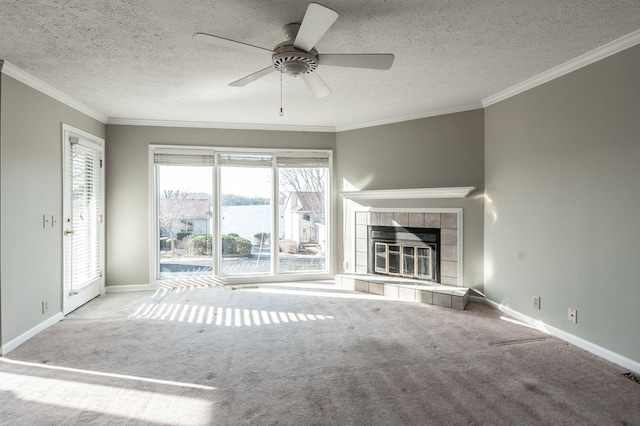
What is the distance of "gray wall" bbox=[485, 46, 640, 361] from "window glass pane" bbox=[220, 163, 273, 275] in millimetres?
3128

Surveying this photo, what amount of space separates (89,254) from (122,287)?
0.71 metres

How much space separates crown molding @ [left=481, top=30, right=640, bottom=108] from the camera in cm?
259

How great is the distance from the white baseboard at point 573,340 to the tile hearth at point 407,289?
0.44 metres

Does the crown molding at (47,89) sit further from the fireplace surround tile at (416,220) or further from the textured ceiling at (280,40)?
the fireplace surround tile at (416,220)

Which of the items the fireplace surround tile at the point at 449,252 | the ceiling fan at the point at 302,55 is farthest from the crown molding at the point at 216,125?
the ceiling fan at the point at 302,55

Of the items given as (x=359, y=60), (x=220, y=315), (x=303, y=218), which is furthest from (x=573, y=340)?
(x=303, y=218)

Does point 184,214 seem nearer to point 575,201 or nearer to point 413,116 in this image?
point 413,116

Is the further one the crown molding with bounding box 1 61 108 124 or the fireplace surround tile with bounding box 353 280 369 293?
the fireplace surround tile with bounding box 353 280 369 293

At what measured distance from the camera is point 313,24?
1.93 metres

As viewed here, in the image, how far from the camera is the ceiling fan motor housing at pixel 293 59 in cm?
227

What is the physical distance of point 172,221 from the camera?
16.8 feet

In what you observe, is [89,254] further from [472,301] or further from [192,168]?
[472,301]

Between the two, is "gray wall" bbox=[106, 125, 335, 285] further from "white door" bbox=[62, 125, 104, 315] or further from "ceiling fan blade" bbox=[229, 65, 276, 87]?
"ceiling fan blade" bbox=[229, 65, 276, 87]

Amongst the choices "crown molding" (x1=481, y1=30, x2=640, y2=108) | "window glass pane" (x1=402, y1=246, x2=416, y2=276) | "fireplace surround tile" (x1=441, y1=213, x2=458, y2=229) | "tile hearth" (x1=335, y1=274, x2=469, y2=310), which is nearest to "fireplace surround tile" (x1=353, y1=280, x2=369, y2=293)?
"tile hearth" (x1=335, y1=274, x2=469, y2=310)
